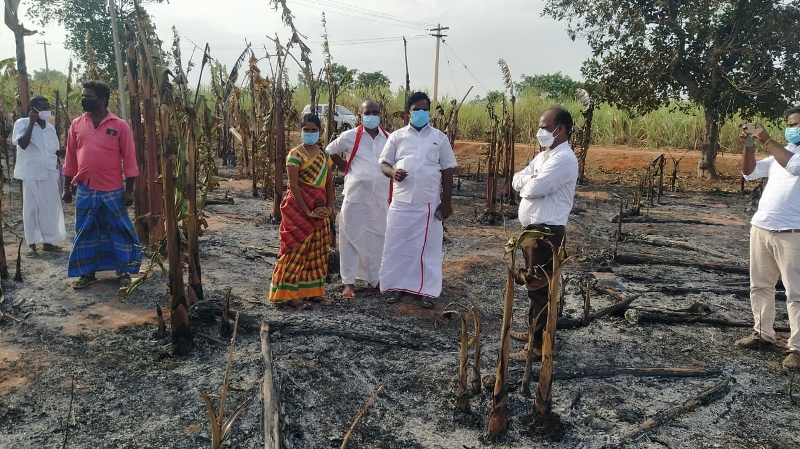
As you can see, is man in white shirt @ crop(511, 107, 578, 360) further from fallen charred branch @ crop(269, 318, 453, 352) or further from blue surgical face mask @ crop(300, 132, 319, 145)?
blue surgical face mask @ crop(300, 132, 319, 145)

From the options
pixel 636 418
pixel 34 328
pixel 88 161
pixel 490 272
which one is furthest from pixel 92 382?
pixel 490 272

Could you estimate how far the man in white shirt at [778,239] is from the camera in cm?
364

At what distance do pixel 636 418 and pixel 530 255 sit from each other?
114cm

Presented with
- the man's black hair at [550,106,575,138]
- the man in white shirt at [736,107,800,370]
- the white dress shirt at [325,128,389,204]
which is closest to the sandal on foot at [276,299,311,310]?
the white dress shirt at [325,128,389,204]

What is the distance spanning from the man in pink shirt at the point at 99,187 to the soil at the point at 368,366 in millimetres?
252

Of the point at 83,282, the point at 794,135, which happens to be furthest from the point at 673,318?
the point at 83,282

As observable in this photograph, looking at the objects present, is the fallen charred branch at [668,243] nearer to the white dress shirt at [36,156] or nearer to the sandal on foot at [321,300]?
the sandal on foot at [321,300]

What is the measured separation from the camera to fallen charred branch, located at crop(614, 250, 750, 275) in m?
5.81

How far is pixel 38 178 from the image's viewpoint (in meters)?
5.99

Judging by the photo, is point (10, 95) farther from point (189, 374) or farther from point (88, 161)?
point (189, 374)

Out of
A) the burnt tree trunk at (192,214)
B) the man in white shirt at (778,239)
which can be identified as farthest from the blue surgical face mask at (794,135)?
the burnt tree trunk at (192,214)

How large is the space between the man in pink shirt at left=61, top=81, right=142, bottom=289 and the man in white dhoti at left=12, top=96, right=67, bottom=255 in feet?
4.26

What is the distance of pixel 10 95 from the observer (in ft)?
50.0

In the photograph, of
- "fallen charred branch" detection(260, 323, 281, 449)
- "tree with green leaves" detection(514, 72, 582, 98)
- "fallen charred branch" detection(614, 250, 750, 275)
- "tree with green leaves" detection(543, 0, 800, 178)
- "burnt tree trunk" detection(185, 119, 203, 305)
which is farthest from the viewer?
"tree with green leaves" detection(514, 72, 582, 98)
